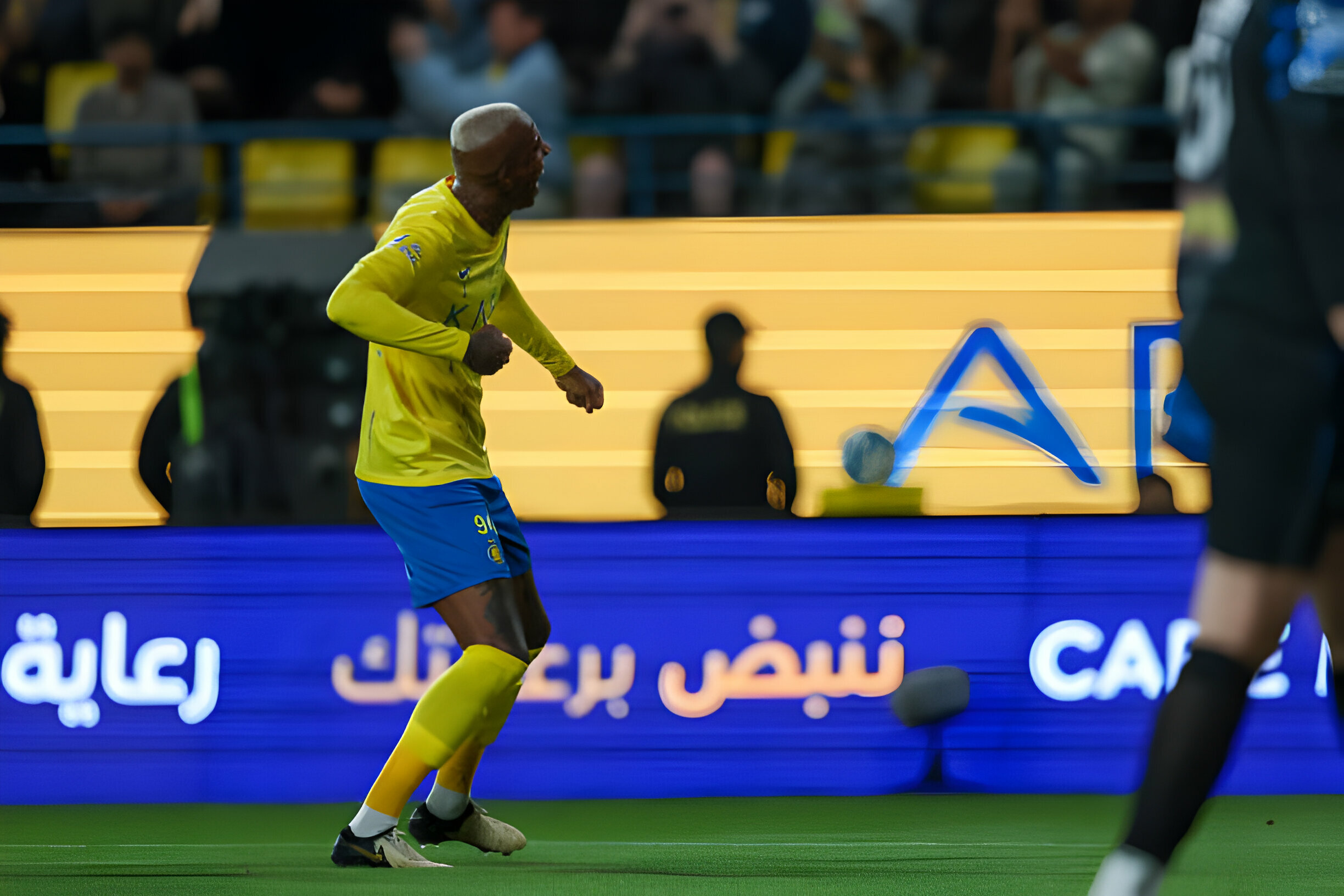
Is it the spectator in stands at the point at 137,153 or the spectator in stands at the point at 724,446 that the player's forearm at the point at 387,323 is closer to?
the spectator in stands at the point at 724,446

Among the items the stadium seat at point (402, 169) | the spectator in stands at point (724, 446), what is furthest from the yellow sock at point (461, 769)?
the stadium seat at point (402, 169)

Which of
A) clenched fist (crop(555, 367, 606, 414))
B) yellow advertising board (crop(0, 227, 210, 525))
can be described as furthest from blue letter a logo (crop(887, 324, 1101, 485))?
clenched fist (crop(555, 367, 606, 414))

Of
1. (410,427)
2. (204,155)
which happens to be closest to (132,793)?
(410,427)

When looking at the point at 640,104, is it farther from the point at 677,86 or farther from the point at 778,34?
the point at 778,34

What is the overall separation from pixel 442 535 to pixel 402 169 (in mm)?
5195

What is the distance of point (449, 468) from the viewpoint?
3879 millimetres

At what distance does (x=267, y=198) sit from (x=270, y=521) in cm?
341

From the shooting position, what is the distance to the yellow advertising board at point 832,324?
27.7 feet

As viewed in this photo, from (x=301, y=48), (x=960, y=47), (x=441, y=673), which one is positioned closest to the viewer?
(x=441, y=673)

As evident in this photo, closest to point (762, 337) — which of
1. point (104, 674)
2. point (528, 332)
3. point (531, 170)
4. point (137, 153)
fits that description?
point (137, 153)

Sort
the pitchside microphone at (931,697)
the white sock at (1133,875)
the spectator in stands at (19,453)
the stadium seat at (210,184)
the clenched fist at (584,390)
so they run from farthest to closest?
the stadium seat at (210,184)
the spectator in stands at (19,453)
the pitchside microphone at (931,697)
the clenched fist at (584,390)
the white sock at (1133,875)

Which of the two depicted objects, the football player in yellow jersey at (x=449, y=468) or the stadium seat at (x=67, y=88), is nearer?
the football player in yellow jersey at (x=449, y=468)

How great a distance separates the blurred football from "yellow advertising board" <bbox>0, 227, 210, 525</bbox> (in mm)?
3616

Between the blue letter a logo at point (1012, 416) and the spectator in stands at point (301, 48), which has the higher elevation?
the spectator in stands at point (301, 48)
